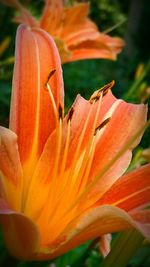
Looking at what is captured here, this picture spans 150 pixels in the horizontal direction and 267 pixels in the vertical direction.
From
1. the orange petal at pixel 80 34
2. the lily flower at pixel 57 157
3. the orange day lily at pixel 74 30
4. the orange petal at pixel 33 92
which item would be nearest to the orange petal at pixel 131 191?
the lily flower at pixel 57 157

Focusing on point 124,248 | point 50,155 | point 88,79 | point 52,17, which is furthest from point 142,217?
point 88,79

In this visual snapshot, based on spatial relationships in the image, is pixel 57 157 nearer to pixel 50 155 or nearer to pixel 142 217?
pixel 50 155

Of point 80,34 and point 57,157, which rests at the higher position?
point 57,157

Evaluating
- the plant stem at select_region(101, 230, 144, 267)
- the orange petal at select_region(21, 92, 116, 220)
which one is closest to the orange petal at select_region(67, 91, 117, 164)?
the orange petal at select_region(21, 92, 116, 220)

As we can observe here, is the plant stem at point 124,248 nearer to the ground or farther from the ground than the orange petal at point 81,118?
nearer to the ground

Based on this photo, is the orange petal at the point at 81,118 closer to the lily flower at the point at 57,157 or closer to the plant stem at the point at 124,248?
the lily flower at the point at 57,157

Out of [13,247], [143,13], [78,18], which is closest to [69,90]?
[78,18]

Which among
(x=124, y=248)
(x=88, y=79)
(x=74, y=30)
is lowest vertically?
(x=88, y=79)
